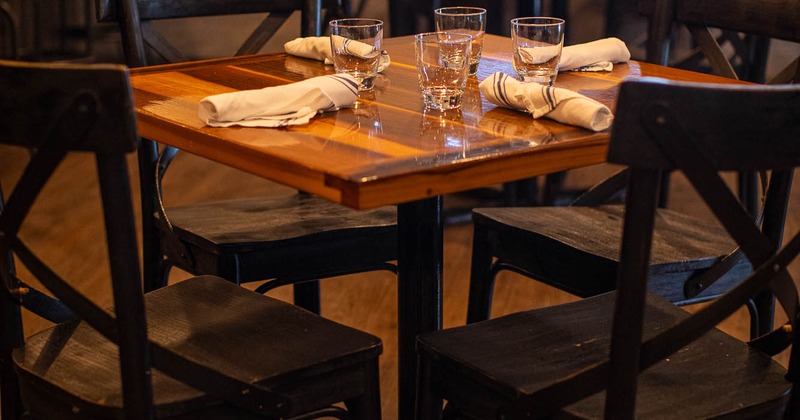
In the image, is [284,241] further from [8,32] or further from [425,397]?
[8,32]

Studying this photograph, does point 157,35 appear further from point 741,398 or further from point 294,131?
point 741,398

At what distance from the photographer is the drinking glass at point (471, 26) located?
5.51 ft

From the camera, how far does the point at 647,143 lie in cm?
94

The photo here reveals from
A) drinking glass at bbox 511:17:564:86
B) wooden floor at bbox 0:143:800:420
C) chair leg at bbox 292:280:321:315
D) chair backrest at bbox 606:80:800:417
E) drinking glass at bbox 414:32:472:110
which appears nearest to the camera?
chair backrest at bbox 606:80:800:417

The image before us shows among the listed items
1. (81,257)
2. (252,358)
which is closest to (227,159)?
(252,358)

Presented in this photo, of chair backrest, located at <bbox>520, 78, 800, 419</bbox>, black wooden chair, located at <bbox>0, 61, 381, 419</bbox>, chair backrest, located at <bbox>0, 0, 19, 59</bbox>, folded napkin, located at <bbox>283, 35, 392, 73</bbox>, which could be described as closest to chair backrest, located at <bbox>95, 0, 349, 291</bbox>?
folded napkin, located at <bbox>283, 35, 392, 73</bbox>

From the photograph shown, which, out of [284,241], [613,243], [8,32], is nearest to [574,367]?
[613,243]

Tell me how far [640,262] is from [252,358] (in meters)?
0.52

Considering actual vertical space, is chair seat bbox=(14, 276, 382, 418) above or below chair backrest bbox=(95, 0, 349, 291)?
below

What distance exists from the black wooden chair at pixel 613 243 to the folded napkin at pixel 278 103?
1.76 feet

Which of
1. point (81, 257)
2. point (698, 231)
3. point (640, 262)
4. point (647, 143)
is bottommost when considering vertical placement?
point (81, 257)

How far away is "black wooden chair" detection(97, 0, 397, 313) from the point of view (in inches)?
69.7

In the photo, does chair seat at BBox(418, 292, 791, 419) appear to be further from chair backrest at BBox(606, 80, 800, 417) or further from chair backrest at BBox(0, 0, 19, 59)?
chair backrest at BBox(0, 0, 19, 59)

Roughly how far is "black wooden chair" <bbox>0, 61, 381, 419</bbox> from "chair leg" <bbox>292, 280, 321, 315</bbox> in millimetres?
571
